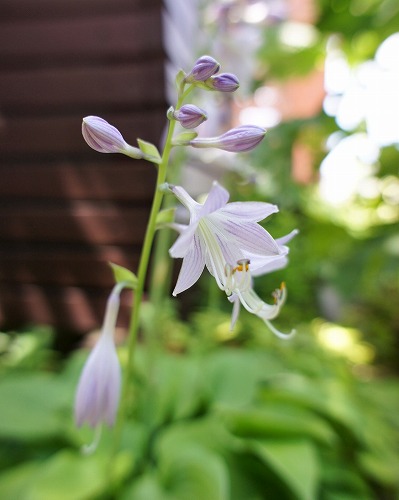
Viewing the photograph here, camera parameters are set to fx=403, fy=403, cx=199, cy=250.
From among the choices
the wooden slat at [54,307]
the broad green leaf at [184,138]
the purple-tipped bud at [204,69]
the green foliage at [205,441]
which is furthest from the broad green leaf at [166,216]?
the wooden slat at [54,307]

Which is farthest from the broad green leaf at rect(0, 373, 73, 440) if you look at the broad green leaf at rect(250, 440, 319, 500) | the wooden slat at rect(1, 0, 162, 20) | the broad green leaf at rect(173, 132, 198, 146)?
the wooden slat at rect(1, 0, 162, 20)

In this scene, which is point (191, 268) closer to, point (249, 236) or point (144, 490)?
point (249, 236)

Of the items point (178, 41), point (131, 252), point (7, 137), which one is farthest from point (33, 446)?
point (178, 41)

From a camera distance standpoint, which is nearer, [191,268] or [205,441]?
[191,268]

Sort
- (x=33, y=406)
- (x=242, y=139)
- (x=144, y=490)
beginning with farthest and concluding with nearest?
1. (x=33, y=406)
2. (x=144, y=490)
3. (x=242, y=139)

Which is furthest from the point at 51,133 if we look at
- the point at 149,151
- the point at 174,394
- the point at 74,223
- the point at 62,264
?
the point at 149,151

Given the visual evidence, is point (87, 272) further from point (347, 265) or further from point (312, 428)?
point (312, 428)
